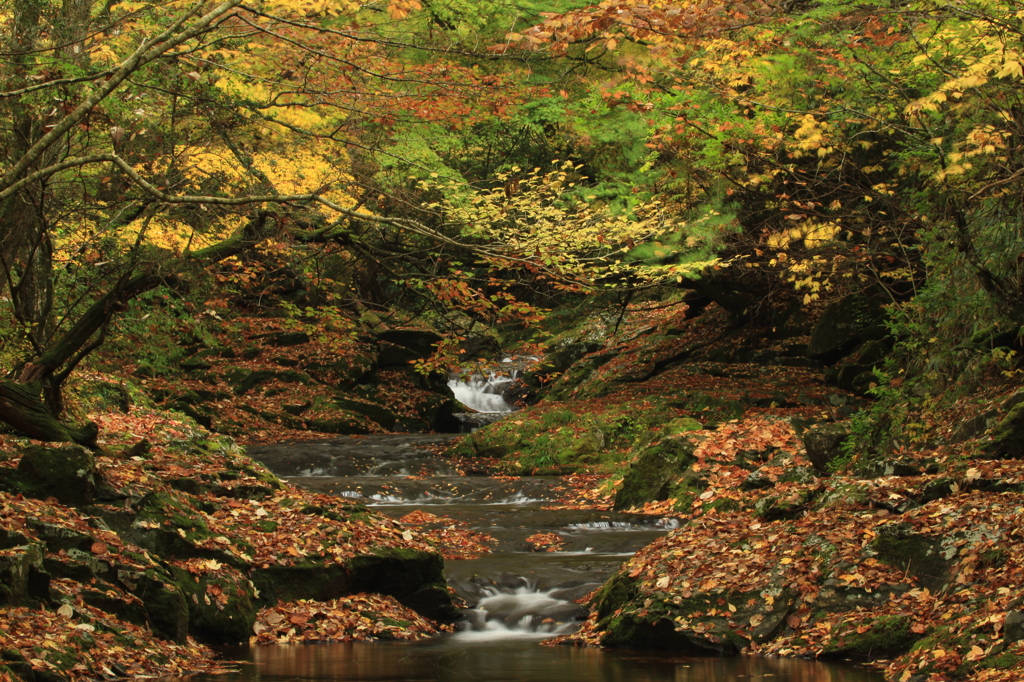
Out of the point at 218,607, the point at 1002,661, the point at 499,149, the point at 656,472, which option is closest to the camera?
the point at 1002,661

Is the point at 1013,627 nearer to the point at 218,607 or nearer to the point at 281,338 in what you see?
the point at 218,607

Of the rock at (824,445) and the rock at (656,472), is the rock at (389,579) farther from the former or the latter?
the rock at (824,445)

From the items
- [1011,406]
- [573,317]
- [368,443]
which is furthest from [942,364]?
[573,317]

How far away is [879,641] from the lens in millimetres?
6043

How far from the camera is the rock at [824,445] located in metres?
10.6

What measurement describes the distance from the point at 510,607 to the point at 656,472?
4.85 m

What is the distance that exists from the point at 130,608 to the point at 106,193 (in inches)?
251

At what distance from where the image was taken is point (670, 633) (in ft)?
22.8

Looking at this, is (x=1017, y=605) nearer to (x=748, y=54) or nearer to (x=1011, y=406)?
(x=1011, y=406)

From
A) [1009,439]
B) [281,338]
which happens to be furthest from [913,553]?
[281,338]

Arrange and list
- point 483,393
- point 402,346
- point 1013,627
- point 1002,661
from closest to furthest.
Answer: point 1002,661
point 1013,627
point 402,346
point 483,393

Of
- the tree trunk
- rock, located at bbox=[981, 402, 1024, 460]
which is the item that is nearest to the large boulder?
rock, located at bbox=[981, 402, 1024, 460]

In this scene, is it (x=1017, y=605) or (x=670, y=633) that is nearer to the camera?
(x=1017, y=605)

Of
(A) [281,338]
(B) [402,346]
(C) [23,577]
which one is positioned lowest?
(C) [23,577]
